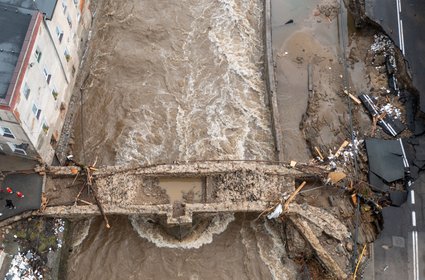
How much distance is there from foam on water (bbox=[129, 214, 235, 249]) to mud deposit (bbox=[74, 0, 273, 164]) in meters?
3.83

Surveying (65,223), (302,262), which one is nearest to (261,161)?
(302,262)

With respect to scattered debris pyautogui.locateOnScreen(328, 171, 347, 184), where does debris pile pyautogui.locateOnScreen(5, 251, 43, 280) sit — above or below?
below

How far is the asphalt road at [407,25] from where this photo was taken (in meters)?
31.2

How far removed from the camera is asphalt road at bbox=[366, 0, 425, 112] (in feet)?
102

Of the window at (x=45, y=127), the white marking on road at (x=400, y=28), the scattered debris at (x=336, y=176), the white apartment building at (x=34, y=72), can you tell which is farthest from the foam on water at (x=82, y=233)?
the white marking on road at (x=400, y=28)

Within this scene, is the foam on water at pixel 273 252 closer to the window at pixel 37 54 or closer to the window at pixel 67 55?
the window at pixel 37 54

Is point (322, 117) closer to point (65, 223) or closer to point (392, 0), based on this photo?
point (392, 0)

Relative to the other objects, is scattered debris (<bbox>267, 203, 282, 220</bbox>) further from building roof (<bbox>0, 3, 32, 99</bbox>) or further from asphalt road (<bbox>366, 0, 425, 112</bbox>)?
building roof (<bbox>0, 3, 32, 99</bbox>)

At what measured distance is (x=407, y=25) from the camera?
33031 mm

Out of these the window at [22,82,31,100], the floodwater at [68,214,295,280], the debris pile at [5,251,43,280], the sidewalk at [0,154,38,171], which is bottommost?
the debris pile at [5,251,43,280]

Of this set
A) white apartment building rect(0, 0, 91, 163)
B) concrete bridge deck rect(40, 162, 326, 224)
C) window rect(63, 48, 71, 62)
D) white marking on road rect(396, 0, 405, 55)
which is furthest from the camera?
white marking on road rect(396, 0, 405, 55)

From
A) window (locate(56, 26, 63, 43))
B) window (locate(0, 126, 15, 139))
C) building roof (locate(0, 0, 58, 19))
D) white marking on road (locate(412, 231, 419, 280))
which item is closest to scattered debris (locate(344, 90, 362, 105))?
white marking on road (locate(412, 231, 419, 280))

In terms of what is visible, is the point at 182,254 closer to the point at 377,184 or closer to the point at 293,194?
the point at 293,194

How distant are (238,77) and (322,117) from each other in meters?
6.36
